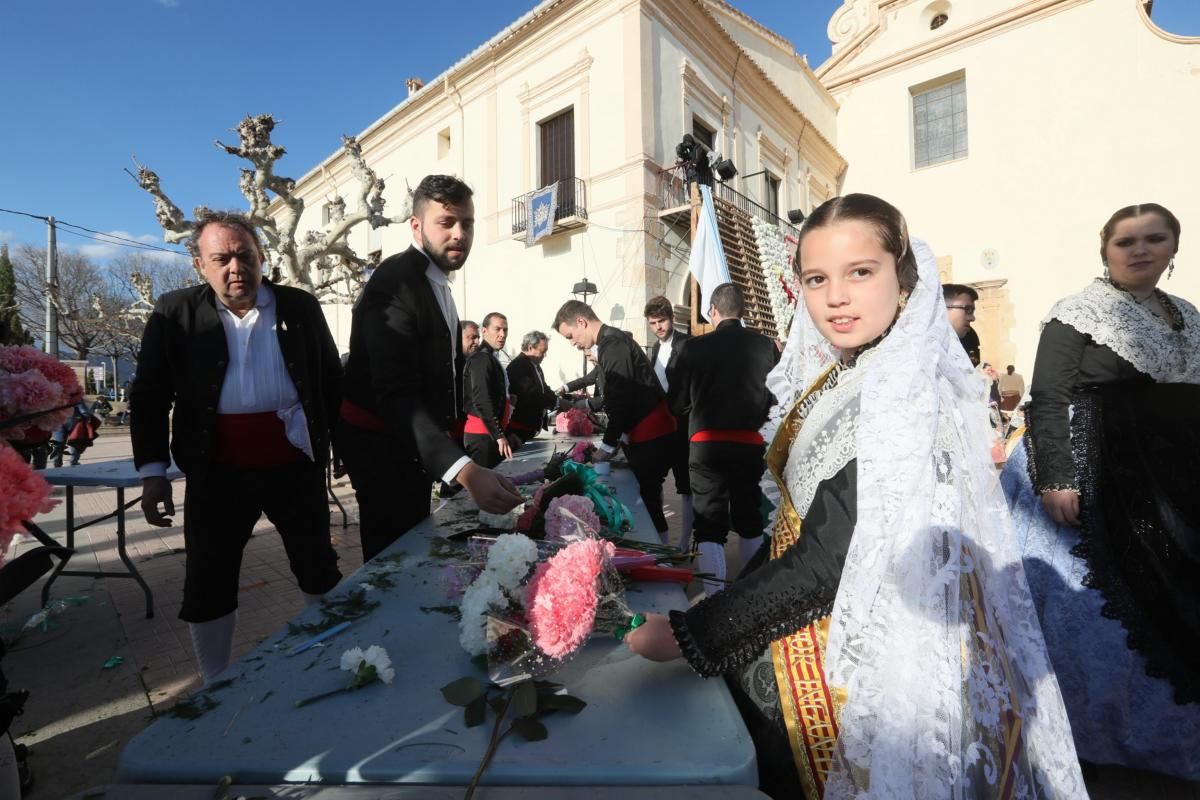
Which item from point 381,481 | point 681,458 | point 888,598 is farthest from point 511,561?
point 681,458

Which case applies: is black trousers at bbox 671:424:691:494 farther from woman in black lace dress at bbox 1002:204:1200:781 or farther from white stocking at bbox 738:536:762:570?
woman in black lace dress at bbox 1002:204:1200:781

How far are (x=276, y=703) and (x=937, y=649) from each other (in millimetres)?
1180

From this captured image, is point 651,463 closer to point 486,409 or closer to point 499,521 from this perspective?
point 486,409

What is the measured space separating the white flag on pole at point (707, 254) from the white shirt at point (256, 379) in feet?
24.8

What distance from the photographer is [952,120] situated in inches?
672

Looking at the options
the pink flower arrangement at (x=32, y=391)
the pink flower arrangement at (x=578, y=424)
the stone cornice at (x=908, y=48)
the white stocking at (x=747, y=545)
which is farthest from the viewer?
→ the stone cornice at (x=908, y=48)

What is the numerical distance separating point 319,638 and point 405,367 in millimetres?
928

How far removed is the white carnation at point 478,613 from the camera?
1.09 m

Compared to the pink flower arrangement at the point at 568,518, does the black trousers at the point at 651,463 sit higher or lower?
lower

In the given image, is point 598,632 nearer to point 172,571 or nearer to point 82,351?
point 172,571

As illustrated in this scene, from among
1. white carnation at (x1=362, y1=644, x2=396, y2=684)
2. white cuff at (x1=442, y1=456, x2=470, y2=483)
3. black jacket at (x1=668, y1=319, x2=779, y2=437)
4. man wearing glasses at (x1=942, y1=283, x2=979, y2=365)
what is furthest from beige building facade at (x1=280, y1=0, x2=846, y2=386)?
white carnation at (x1=362, y1=644, x2=396, y2=684)

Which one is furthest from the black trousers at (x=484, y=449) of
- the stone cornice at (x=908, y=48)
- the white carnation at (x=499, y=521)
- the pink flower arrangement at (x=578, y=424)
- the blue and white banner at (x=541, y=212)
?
the stone cornice at (x=908, y=48)

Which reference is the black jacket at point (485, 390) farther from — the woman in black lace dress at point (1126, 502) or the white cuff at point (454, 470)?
the woman in black lace dress at point (1126, 502)

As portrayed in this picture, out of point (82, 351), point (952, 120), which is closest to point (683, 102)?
point (952, 120)
